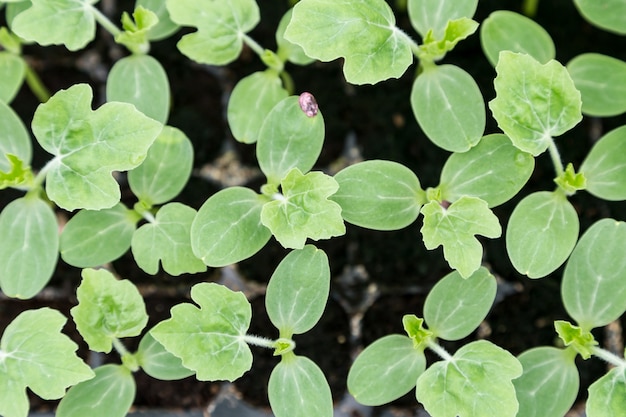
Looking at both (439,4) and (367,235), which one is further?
(367,235)

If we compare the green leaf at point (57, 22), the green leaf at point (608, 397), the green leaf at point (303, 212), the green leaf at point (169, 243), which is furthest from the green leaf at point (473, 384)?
the green leaf at point (57, 22)

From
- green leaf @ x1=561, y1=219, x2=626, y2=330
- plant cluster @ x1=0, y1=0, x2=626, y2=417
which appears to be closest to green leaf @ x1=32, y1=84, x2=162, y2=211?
plant cluster @ x1=0, y1=0, x2=626, y2=417

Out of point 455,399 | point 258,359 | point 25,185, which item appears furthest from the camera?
point 258,359

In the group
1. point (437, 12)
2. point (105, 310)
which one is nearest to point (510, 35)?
point (437, 12)

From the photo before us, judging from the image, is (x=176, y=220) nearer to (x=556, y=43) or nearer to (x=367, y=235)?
(x=367, y=235)

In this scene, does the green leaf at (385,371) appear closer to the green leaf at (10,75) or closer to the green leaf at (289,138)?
the green leaf at (289,138)

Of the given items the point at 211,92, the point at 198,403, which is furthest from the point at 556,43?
the point at 198,403

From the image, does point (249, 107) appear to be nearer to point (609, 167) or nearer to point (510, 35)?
point (510, 35)
